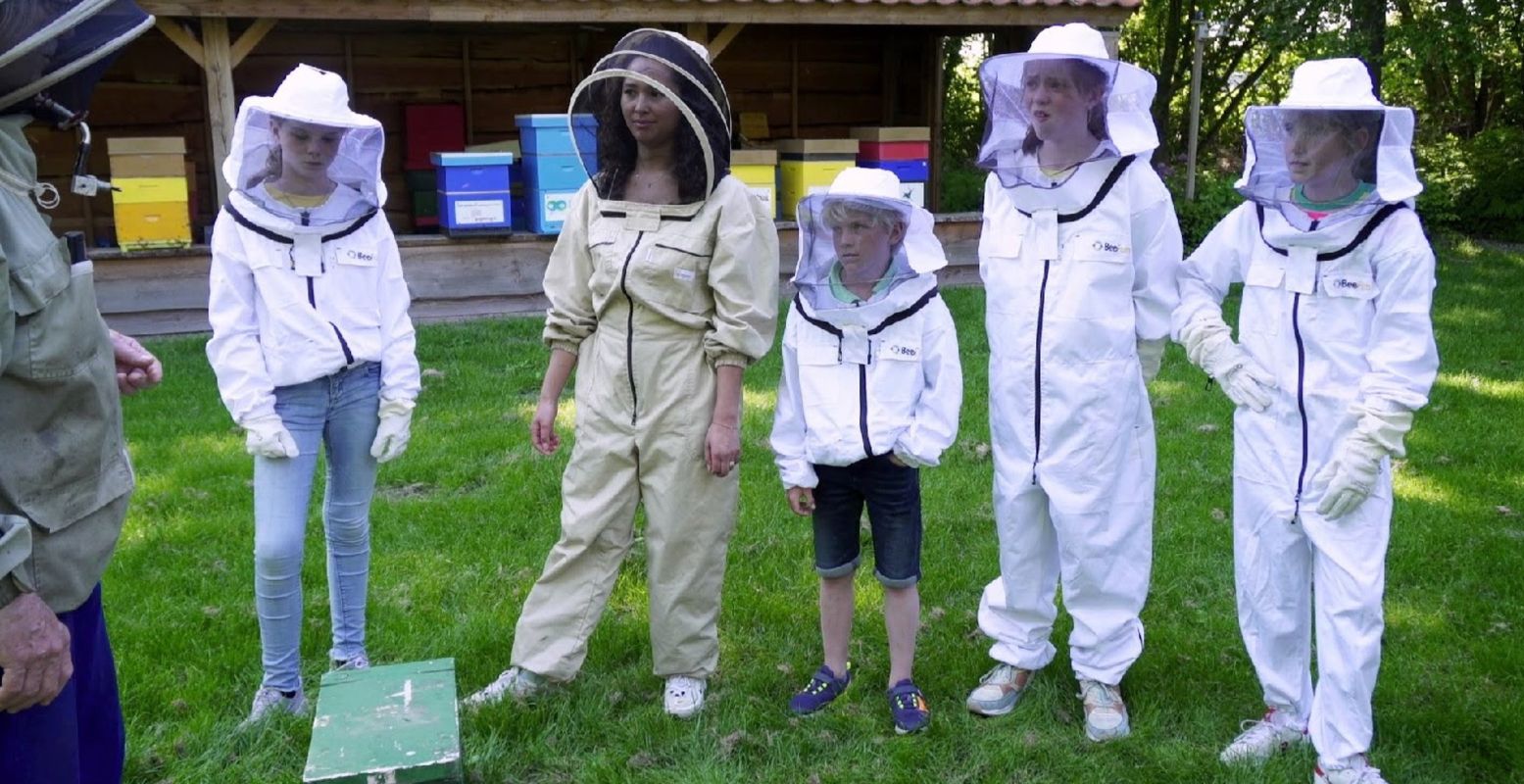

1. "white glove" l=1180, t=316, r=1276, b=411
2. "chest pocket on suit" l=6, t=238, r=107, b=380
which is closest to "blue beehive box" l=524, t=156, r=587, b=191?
"white glove" l=1180, t=316, r=1276, b=411

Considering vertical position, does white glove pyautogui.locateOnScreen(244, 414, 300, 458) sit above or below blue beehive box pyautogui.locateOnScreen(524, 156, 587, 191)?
below

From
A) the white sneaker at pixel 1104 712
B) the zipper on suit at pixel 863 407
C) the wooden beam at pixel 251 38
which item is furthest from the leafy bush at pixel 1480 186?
the zipper on suit at pixel 863 407

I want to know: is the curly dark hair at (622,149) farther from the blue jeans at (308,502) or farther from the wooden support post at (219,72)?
the wooden support post at (219,72)

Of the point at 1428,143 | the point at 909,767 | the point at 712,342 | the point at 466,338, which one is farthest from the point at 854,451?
the point at 1428,143

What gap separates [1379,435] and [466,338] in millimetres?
6977

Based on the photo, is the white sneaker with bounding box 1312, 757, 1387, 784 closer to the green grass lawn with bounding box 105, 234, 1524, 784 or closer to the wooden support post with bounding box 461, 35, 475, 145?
the green grass lawn with bounding box 105, 234, 1524, 784

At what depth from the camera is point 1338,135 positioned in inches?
125

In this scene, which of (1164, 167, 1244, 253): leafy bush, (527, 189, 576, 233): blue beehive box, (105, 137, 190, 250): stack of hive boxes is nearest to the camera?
(105, 137, 190, 250): stack of hive boxes


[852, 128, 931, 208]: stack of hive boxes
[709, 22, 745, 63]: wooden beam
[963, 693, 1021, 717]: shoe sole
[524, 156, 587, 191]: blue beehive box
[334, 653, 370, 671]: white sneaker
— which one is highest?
[709, 22, 745, 63]: wooden beam

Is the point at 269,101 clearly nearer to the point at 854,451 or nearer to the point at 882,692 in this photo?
the point at 854,451

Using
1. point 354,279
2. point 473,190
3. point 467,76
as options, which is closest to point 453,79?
point 467,76

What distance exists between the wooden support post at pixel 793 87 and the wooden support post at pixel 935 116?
1.28 metres

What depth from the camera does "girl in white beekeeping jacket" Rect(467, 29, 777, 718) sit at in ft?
12.0

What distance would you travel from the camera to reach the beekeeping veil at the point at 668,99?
3.53 m
